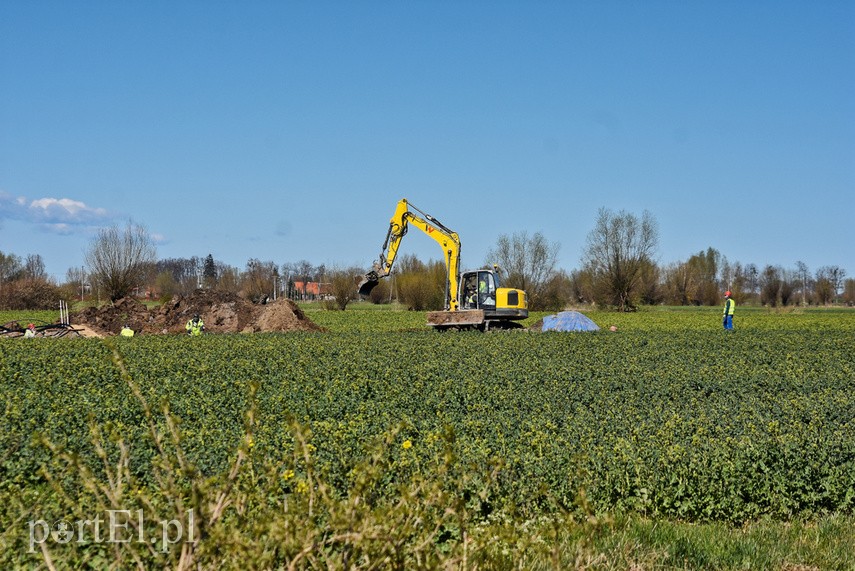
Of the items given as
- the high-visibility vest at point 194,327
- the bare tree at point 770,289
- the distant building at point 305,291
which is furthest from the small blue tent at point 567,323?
the distant building at point 305,291

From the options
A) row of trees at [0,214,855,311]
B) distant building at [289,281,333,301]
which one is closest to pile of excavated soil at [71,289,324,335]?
row of trees at [0,214,855,311]

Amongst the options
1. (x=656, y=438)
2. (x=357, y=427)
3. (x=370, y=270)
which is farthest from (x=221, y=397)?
(x=370, y=270)

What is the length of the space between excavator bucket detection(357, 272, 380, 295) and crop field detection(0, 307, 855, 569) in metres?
9.85

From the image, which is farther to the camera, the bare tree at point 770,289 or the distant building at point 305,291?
the distant building at point 305,291

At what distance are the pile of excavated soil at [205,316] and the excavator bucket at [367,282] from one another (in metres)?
4.90

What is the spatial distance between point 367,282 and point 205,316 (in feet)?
35.9

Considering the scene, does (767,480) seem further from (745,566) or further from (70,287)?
(70,287)

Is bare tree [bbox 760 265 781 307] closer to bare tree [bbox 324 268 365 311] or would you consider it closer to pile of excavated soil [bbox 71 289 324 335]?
bare tree [bbox 324 268 365 311]

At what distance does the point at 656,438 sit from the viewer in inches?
345

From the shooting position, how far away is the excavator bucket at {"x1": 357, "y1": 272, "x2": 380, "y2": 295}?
26844mm

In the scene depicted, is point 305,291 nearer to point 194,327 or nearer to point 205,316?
point 205,316

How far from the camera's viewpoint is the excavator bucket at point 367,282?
26.8 meters

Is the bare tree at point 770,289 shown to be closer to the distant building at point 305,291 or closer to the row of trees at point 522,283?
the row of trees at point 522,283

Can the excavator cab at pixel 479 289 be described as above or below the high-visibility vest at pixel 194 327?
above
